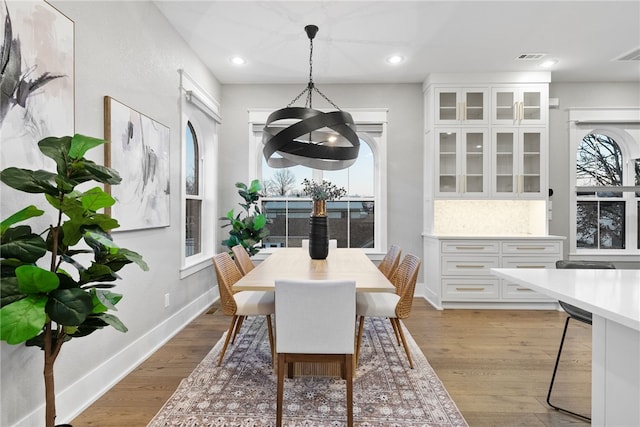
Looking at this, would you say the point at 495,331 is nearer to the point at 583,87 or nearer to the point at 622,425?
the point at 622,425

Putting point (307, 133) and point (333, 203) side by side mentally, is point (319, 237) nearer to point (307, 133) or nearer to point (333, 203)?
point (307, 133)

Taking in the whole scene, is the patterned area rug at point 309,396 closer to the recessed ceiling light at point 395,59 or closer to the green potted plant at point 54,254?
the green potted plant at point 54,254

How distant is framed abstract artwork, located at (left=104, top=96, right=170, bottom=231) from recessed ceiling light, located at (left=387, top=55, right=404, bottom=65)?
2.64 meters

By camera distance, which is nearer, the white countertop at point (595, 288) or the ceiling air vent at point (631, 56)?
the white countertop at point (595, 288)

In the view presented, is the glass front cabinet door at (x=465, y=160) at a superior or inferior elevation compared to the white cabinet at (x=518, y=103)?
inferior

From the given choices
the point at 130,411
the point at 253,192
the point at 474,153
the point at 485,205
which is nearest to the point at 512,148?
the point at 474,153

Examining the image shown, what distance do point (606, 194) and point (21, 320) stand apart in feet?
20.5

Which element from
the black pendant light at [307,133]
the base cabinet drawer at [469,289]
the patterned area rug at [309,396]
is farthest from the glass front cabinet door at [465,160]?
the patterned area rug at [309,396]

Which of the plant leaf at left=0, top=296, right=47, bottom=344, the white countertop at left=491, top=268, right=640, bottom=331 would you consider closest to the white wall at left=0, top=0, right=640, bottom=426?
the plant leaf at left=0, top=296, right=47, bottom=344

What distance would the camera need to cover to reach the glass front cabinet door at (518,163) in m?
4.48

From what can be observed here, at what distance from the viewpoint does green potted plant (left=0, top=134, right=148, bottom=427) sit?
1160mm

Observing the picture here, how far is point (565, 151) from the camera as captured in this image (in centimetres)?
473

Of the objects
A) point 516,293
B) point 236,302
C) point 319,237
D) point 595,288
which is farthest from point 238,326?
point 516,293

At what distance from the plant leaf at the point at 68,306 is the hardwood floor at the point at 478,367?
1.11 metres
